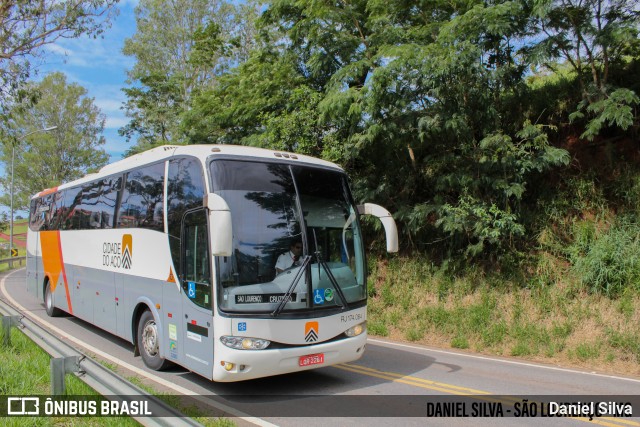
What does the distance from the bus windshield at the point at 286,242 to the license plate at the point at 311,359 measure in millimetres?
647

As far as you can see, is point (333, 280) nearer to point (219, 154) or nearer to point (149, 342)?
point (219, 154)

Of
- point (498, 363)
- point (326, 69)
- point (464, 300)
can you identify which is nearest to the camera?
point (498, 363)

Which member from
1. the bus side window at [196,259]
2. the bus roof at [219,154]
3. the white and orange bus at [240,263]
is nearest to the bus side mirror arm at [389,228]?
the white and orange bus at [240,263]

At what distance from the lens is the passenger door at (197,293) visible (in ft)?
20.1

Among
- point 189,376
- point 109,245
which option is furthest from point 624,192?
point 109,245

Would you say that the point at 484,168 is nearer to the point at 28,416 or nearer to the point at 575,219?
the point at 575,219

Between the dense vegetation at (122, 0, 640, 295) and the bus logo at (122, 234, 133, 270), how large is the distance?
5.74 m

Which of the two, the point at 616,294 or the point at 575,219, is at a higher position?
the point at 575,219

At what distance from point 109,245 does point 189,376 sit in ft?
11.4

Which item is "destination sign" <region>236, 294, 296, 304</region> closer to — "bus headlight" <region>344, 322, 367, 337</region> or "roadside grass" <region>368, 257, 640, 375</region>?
"bus headlight" <region>344, 322, 367, 337</region>

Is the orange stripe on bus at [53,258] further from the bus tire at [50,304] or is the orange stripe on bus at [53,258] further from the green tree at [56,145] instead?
the green tree at [56,145]

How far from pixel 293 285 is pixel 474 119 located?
7822 millimetres

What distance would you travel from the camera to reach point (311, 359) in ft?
20.9

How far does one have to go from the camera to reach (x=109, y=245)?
30.8 feet
